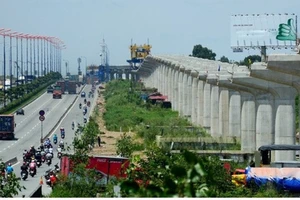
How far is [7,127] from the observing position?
73812 mm

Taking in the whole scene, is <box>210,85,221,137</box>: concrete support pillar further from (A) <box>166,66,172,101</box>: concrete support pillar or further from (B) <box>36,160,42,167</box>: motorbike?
(A) <box>166,66,172,101</box>: concrete support pillar

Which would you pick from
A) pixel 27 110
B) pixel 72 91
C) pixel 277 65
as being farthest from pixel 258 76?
pixel 72 91

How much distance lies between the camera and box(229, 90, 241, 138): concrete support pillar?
205ft

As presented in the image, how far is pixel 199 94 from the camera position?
78625mm

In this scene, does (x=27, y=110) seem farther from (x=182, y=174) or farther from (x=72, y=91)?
(x=182, y=174)

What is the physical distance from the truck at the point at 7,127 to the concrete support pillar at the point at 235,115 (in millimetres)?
16065

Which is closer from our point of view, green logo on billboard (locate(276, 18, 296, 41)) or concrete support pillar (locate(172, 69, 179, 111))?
green logo on billboard (locate(276, 18, 296, 41))

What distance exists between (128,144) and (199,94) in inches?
1317

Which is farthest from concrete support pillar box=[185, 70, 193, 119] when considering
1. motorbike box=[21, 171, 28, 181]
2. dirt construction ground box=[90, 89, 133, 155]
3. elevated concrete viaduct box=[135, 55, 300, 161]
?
motorbike box=[21, 171, 28, 181]

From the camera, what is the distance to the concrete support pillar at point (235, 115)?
2458 inches

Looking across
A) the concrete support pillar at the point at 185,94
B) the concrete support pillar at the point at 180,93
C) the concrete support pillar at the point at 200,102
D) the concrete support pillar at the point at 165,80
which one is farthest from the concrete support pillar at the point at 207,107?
the concrete support pillar at the point at 165,80

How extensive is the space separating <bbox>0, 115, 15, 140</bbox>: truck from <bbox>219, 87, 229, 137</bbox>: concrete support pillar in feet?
47.0

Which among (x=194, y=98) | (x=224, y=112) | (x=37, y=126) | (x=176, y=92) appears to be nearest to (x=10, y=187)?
(x=224, y=112)

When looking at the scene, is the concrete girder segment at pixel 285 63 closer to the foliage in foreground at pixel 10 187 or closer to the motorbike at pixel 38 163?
the motorbike at pixel 38 163
